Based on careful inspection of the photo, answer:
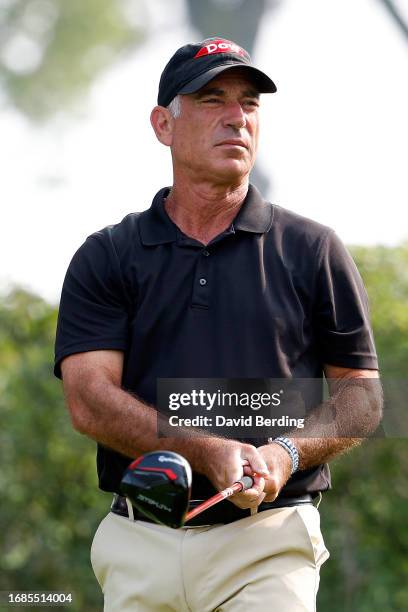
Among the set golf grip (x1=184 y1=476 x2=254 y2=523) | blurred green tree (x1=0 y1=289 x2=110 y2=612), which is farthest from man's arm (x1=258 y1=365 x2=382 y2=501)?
blurred green tree (x1=0 y1=289 x2=110 y2=612)

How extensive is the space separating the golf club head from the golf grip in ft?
0.29

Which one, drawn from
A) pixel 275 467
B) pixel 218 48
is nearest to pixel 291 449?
pixel 275 467

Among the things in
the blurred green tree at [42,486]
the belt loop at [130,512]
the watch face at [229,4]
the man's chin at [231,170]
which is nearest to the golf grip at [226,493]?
the belt loop at [130,512]

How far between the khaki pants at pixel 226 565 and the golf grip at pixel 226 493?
0.34 meters

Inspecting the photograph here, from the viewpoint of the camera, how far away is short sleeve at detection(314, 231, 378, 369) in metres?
4.67

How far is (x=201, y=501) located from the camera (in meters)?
4.52

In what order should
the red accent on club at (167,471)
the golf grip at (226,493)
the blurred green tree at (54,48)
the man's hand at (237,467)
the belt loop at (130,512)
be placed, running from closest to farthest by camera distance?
1. the red accent on club at (167,471)
2. the golf grip at (226,493)
3. the man's hand at (237,467)
4. the belt loop at (130,512)
5. the blurred green tree at (54,48)

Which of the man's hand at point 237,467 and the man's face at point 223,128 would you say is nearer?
the man's hand at point 237,467

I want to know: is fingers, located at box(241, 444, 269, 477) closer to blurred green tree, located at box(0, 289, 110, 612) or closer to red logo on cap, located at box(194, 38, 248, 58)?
red logo on cap, located at box(194, 38, 248, 58)

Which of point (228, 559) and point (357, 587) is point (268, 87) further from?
point (357, 587)

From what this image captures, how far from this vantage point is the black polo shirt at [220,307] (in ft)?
15.0

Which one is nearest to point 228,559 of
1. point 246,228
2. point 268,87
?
point 246,228

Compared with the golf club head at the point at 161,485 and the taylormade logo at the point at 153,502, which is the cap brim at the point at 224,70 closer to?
the golf club head at the point at 161,485

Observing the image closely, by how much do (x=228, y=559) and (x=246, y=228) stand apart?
1225mm
